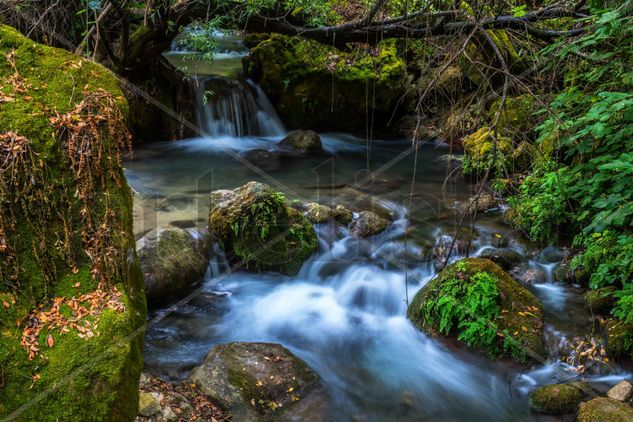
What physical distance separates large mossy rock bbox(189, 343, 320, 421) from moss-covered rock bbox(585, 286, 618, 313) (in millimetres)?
3393

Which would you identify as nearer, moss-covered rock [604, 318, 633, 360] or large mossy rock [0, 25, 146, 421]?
large mossy rock [0, 25, 146, 421]

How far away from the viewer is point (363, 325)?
19.6 feet

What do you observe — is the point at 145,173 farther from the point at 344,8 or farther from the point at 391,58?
the point at 391,58

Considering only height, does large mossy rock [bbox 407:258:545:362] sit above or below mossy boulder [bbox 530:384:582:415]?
above

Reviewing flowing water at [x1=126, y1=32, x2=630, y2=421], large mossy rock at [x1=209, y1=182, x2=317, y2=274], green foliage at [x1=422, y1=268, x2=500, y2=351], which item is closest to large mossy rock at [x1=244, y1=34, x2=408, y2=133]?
flowing water at [x1=126, y1=32, x2=630, y2=421]

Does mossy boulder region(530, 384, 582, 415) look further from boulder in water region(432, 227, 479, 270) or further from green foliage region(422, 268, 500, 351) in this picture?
boulder in water region(432, 227, 479, 270)

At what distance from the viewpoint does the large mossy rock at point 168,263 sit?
5.70 metres

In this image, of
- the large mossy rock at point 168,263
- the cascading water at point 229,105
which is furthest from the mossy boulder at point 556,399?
the cascading water at point 229,105

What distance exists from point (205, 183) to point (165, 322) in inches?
174

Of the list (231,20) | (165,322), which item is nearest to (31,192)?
(165,322)

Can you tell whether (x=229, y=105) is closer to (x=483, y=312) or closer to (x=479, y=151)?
(x=479, y=151)

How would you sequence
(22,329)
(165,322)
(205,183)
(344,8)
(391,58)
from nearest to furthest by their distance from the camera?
(22,329)
(165,322)
(205,183)
(344,8)
(391,58)

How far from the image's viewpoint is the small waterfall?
1223 cm

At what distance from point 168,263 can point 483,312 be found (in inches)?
152
